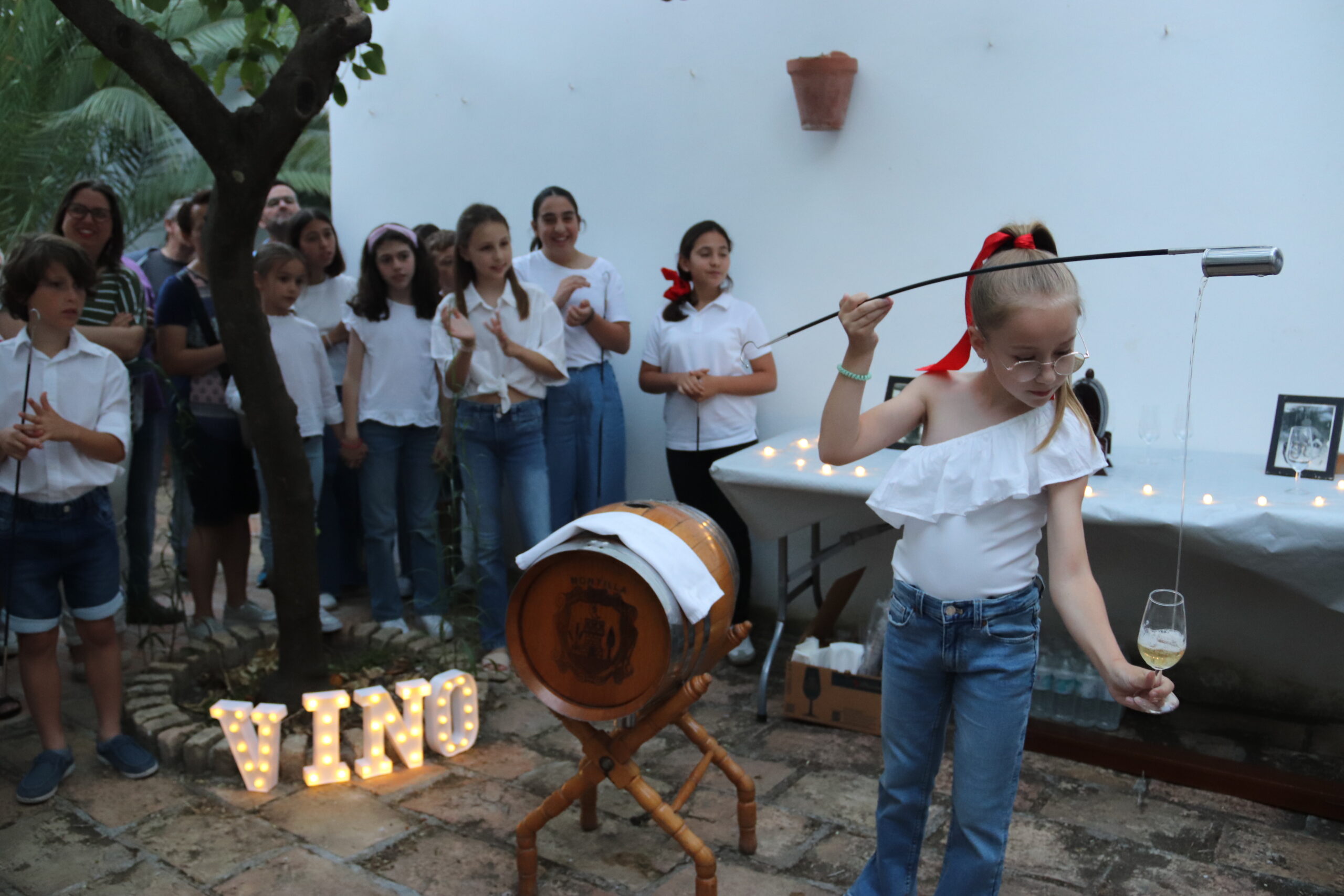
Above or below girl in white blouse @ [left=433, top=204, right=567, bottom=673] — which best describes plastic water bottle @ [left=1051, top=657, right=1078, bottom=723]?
below

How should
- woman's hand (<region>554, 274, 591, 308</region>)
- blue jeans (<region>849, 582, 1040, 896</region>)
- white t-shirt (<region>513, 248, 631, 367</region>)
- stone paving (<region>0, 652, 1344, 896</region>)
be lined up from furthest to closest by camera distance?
white t-shirt (<region>513, 248, 631, 367</region>) < woman's hand (<region>554, 274, 591, 308</region>) < stone paving (<region>0, 652, 1344, 896</region>) < blue jeans (<region>849, 582, 1040, 896</region>)

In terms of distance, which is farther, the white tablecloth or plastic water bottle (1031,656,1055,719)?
plastic water bottle (1031,656,1055,719)

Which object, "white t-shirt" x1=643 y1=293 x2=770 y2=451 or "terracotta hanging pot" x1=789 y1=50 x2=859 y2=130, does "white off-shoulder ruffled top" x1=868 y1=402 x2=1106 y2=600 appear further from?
"terracotta hanging pot" x1=789 y1=50 x2=859 y2=130

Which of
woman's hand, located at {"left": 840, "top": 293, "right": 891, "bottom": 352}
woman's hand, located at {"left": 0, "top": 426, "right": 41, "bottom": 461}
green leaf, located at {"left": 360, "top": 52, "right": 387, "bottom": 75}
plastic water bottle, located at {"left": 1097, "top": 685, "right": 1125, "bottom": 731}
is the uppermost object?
green leaf, located at {"left": 360, "top": 52, "right": 387, "bottom": 75}

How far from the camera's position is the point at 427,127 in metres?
5.88

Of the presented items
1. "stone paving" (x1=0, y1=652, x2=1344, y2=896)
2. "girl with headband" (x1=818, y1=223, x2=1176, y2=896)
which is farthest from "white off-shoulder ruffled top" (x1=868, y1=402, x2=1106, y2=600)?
"stone paving" (x1=0, y1=652, x2=1344, y2=896)

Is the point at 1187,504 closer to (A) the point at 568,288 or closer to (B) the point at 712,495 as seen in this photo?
(B) the point at 712,495

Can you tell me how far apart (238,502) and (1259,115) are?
14.2 feet

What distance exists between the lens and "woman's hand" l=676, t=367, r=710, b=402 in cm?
435

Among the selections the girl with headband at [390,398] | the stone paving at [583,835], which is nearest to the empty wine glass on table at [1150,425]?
the stone paving at [583,835]

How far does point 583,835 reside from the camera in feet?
9.97

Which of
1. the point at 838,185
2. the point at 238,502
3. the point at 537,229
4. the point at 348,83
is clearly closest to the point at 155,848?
the point at 238,502

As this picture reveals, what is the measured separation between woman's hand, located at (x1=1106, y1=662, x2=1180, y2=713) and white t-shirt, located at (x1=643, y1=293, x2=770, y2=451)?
8.69 ft

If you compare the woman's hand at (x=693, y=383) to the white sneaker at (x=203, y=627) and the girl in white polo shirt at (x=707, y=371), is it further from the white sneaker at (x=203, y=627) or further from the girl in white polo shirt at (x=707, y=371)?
the white sneaker at (x=203, y=627)
